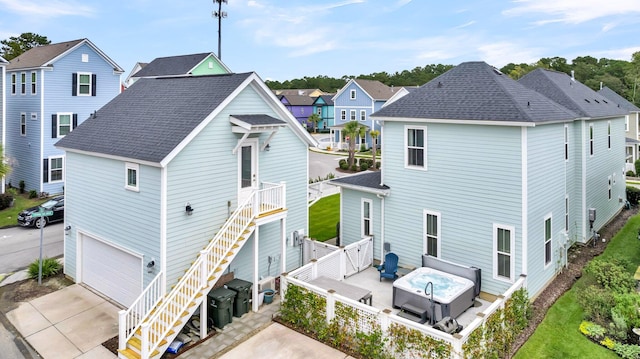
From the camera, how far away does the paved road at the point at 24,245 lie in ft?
54.0

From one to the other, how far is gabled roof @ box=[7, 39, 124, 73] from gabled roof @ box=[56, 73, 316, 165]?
48.2ft

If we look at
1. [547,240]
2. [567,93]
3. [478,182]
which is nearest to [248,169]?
[478,182]

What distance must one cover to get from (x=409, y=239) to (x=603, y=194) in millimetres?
12263

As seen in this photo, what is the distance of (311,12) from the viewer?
33.2 m

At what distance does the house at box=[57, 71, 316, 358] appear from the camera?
35.6 feet

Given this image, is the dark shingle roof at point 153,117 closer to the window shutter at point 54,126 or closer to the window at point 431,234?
the window at point 431,234

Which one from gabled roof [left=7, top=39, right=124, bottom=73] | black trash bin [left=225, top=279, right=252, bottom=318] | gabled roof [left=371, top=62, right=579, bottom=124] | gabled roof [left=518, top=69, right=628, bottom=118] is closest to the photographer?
black trash bin [left=225, top=279, right=252, bottom=318]

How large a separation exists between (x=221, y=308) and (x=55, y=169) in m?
22.6

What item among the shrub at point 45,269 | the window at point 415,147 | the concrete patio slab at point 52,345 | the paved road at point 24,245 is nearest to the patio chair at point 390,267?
the window at point 415,147

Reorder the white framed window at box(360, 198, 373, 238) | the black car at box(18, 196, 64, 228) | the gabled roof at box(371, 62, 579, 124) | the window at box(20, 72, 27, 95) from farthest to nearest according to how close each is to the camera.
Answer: the window at box(20, 72, 27, 95), the black car at box(18, 196, 64, 228), the white framed window at box(360, 198, 373, 238), the gabled roof at box(371, 62, 579, 124)

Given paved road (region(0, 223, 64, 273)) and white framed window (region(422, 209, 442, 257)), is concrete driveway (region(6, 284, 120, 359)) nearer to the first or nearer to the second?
paved road (region(0, 223, 64, 273))

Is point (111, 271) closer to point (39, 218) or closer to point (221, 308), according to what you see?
point (221, 308)

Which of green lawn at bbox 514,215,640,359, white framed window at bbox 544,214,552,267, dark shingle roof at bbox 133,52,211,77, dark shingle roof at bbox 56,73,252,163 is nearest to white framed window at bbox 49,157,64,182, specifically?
dark shingle roof at bbox 133,52,211,77

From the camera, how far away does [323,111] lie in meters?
78.4
